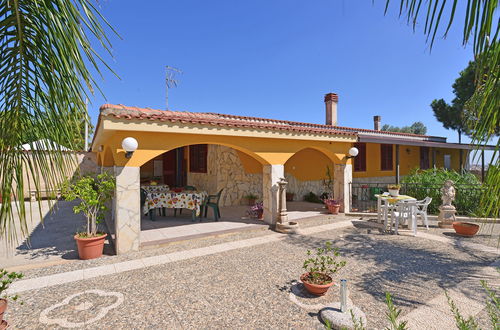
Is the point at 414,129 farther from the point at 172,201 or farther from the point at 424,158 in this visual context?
the point at 172,201

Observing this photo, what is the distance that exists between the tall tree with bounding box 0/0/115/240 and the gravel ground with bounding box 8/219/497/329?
2.80 meters

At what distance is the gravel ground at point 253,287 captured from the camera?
339 cm

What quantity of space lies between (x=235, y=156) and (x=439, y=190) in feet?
29.1

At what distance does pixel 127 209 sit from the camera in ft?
19.1

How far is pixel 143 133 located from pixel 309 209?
8.01 m

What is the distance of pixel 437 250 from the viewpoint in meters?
6.01

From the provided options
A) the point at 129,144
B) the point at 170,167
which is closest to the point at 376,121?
the point at 170,167

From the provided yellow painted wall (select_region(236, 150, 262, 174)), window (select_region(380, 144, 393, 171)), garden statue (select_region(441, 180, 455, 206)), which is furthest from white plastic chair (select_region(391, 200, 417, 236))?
window (select_region(380, 144, 393, 171))

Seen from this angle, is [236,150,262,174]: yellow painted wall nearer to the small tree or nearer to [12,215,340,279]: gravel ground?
[12,215,340,279]: gravel ground

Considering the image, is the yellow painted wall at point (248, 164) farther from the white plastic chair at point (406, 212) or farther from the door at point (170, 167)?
the white plastic chair at point (406, 212)

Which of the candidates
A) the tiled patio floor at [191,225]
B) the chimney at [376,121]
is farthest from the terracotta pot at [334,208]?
the chimney at [376,121]

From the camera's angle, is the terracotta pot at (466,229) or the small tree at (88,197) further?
the terracotta pot at (466,229)

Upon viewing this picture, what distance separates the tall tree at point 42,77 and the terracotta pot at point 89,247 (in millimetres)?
4558

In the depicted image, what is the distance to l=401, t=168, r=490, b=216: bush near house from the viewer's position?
29.5 feet
